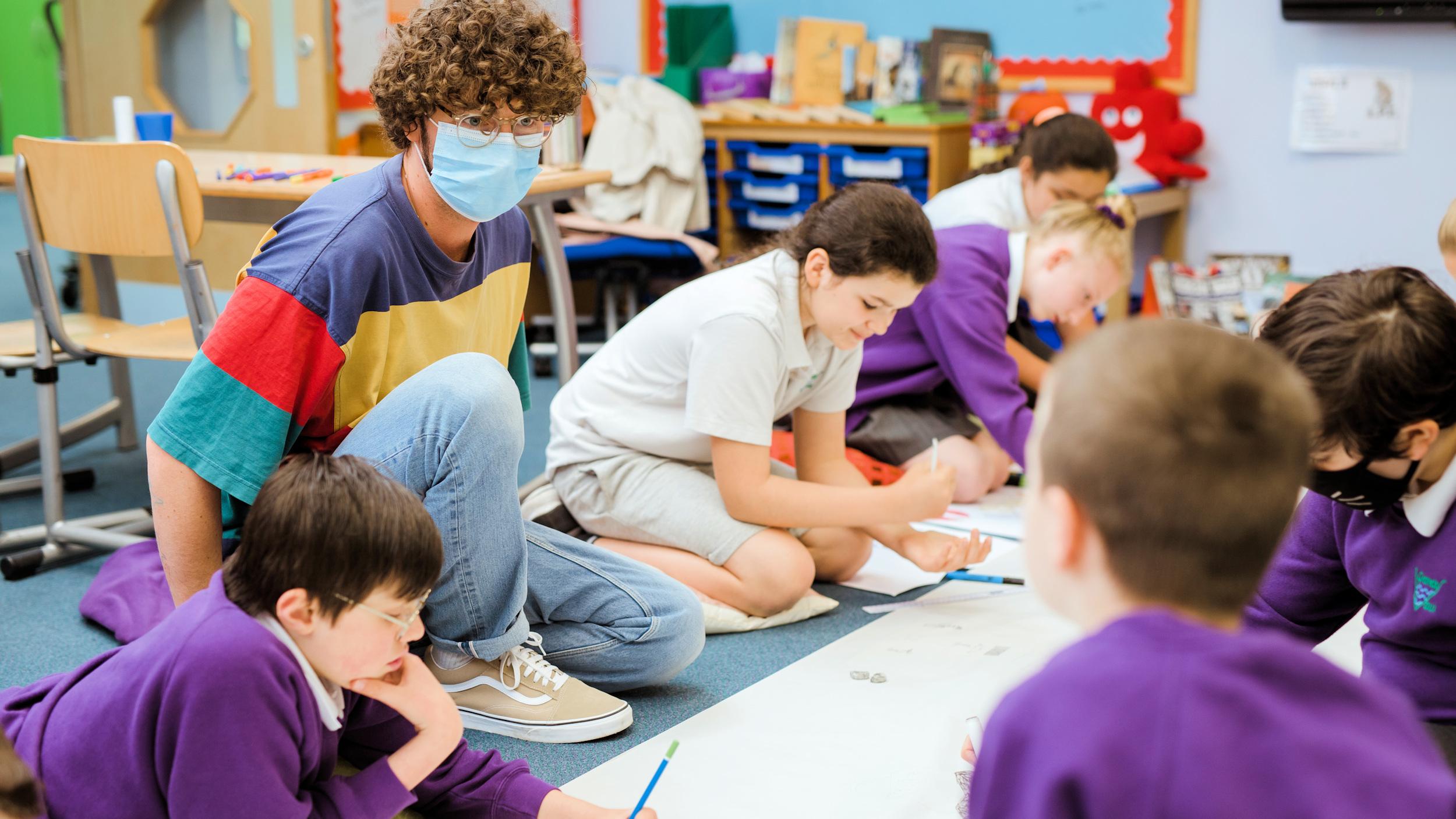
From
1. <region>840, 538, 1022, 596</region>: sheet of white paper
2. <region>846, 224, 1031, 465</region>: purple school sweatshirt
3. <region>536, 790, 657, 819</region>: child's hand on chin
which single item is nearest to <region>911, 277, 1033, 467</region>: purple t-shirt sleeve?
<region>846, 224, 1031, 465</region>: purple school sweatshirt

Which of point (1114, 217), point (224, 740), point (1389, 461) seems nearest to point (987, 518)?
point (1114, 217)

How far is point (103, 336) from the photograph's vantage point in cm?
212

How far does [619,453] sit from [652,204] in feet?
6.47

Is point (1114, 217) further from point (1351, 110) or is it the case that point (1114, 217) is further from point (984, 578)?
point (1351, 110)

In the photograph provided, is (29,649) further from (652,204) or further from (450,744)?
(652,204)

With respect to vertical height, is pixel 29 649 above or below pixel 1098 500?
below

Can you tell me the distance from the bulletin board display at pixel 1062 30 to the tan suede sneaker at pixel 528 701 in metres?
2.78

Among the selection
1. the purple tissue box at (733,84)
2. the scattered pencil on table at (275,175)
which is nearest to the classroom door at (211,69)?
the purple tissue box at (733,84)

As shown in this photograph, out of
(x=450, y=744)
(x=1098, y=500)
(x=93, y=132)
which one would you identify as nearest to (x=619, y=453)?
(x=450, y=744)

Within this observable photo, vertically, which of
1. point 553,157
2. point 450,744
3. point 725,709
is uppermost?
point 553,157

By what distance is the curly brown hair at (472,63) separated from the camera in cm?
133

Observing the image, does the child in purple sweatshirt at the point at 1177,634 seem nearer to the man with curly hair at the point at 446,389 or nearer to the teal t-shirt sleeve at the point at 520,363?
the man with curly hair at the point at 446,389

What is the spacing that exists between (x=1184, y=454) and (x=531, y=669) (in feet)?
3.29

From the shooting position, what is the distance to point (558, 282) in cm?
254
